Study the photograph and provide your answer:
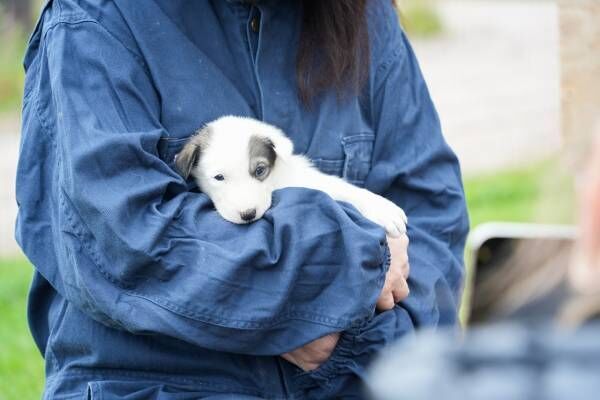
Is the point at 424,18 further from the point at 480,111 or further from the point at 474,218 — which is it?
the point at 474,218

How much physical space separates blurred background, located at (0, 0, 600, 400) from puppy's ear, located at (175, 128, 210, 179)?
0.84 metres

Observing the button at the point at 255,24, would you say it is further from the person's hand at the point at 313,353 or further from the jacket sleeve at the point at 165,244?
the person's hand at the point at 313,353

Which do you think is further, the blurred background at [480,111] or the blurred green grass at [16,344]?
the blurred background at [480,111]

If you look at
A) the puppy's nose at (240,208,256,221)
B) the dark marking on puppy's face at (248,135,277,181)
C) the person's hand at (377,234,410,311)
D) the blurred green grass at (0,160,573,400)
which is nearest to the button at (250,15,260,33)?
the dark marking on puppy's face at (248,135,277,181)

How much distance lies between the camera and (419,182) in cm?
280

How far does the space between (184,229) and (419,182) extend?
27.7 inches

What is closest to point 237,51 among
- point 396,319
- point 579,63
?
point 396,319

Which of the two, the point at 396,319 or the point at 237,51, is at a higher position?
the point at 237,51

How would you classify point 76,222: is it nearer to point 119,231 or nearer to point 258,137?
point 119,231

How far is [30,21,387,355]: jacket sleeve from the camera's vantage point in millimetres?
2307

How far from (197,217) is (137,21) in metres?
0.47

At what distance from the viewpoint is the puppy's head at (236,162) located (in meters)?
2.57

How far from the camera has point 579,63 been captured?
394 cm

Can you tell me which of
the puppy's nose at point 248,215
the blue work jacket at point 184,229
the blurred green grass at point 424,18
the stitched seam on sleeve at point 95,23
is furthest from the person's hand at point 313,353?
the blurred green grass at point 424,18
